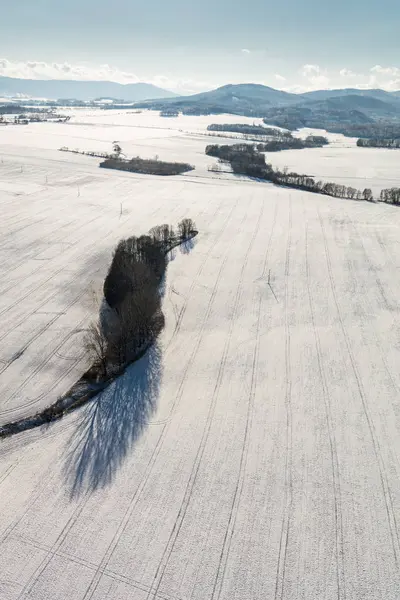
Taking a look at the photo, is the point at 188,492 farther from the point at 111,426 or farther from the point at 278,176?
→ the point at 278,176

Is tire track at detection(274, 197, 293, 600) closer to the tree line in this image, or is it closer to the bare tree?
the bare tree

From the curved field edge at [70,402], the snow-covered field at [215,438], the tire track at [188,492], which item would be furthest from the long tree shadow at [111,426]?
the tire track at [188,492]

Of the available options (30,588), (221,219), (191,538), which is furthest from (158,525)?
(221,219)

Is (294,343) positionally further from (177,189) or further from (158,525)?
(177,189)

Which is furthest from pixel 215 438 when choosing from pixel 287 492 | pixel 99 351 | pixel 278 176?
pixel 278 176

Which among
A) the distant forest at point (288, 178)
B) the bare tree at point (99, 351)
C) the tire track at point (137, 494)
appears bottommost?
the tire track at point (137, 494)

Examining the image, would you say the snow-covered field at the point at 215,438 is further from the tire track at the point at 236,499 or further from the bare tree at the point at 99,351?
the bare tree at the point at 99,351
